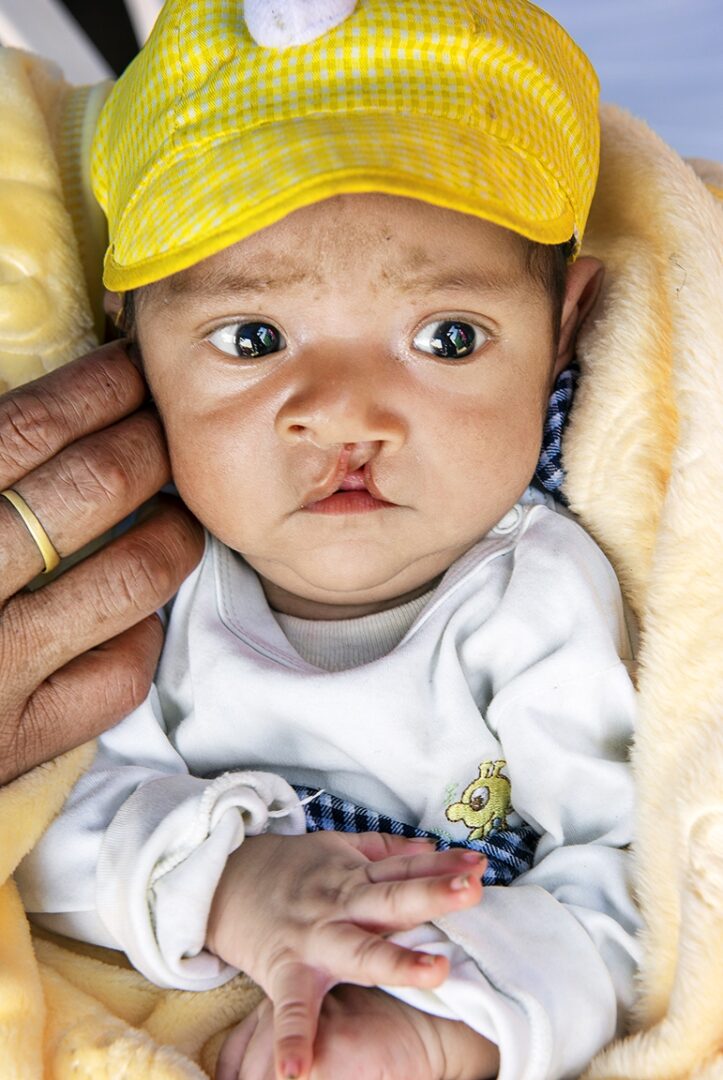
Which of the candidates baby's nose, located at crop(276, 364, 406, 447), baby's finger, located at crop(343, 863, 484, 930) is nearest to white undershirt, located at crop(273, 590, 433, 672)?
baby's nose, located at crop(276, 364, 406, 447)

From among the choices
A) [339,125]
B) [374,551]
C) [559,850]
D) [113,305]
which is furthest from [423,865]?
[113,305]

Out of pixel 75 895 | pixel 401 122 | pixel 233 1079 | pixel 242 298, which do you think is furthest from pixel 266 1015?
pixel 401 122

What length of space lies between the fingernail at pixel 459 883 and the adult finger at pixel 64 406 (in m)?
0.55

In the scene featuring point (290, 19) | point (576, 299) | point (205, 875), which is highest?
point (290, 19)

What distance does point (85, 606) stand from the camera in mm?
1132

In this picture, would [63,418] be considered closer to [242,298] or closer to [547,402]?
[242,298]

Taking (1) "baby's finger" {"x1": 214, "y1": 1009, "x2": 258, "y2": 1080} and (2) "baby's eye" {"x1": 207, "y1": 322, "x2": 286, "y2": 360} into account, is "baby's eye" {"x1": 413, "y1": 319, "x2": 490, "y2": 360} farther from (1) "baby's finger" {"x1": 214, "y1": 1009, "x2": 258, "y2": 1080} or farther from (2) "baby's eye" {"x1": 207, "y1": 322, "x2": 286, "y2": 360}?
(1) "baby's finger" {"x1": 214, "y1": 1009, "x2": 258, "y2": 1080}

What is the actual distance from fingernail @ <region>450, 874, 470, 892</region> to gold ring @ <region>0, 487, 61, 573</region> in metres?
0.50

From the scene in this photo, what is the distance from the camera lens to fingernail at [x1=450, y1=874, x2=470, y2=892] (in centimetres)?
86

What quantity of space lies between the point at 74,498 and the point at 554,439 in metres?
0.49

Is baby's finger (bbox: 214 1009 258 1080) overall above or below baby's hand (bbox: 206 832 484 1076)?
below

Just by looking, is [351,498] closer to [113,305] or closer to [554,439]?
[554,439]

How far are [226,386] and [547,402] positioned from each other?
1.11 ft

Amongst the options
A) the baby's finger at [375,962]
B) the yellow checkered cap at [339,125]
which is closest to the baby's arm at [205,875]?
the baby's finger at [375,962]
